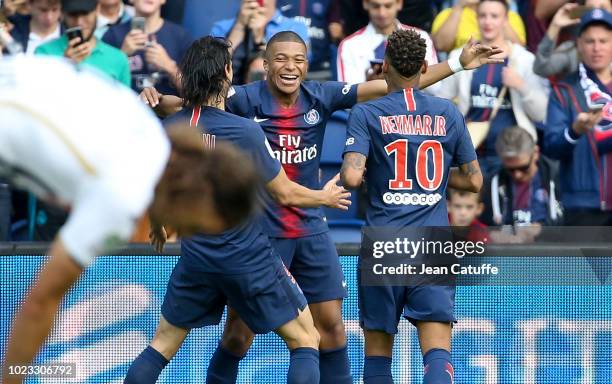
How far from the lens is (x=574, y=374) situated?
8.30 metres

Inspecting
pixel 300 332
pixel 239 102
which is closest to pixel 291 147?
pixel 239 102

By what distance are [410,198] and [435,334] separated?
79 centimetres

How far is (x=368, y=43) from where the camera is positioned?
10.1 meters

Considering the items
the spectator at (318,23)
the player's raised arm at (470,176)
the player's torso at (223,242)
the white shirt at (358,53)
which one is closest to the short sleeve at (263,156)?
the player's torso at (223,242)

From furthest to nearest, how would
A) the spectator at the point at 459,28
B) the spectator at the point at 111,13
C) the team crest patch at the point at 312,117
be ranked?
the spectator at the point at 111,13, the spectator at the point at 459,28, the team crest patch at the point at 312,117

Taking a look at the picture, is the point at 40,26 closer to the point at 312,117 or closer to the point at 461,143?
the point at 312,117

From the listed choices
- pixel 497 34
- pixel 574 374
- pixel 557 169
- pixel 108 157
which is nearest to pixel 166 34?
pixel 497 34

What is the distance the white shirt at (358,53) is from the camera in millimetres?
9977

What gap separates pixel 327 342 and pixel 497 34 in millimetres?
3530

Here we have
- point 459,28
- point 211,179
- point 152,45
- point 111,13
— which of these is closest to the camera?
point 211,179

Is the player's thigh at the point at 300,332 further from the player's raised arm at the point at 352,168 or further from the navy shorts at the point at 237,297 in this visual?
the player's raised arm at the point at 352,168

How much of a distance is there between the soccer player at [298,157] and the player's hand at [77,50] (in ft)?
7.02

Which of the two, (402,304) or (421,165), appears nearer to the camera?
(421,165)

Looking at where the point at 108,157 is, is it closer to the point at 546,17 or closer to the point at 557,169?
the point at 557,169
